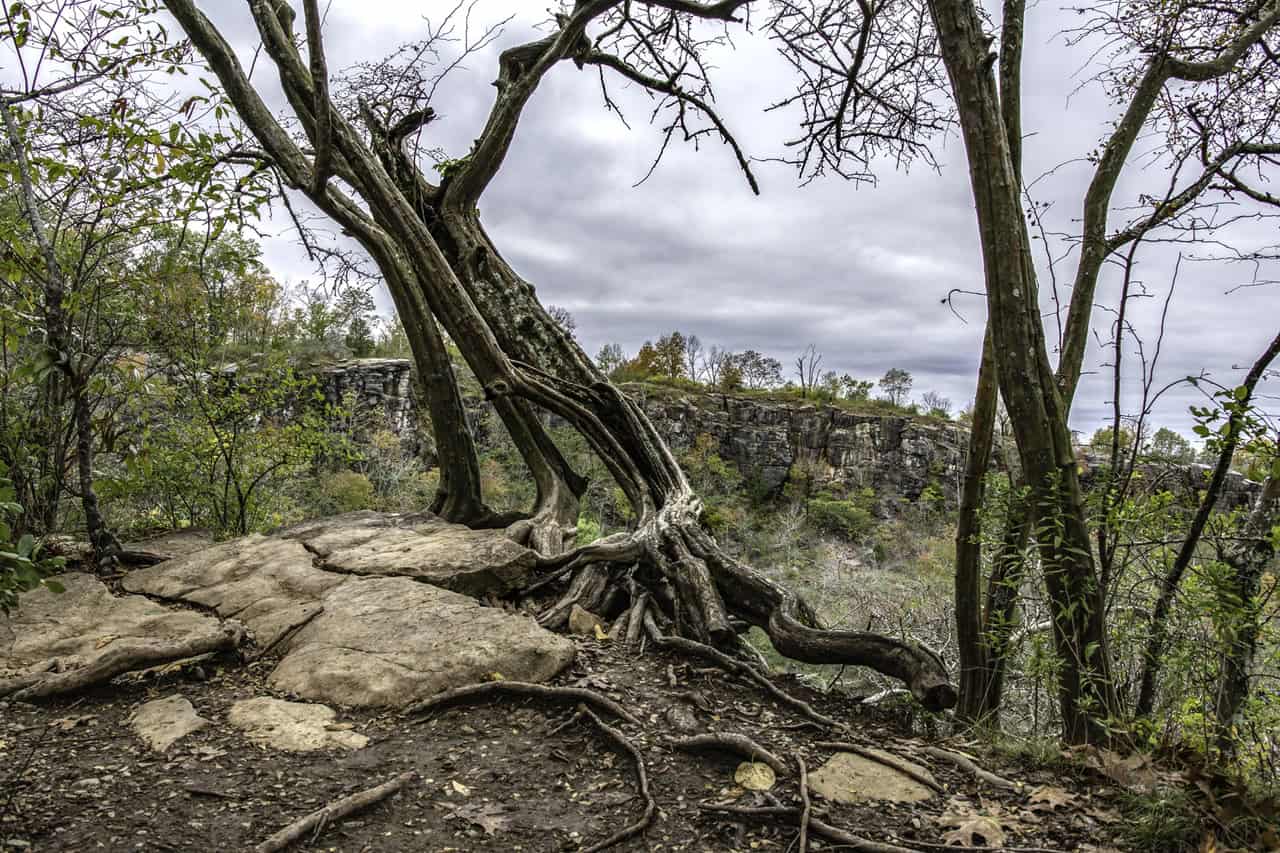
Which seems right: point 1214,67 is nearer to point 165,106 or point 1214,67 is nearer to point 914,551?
point 165,106

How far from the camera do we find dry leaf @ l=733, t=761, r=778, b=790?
8.10 feet

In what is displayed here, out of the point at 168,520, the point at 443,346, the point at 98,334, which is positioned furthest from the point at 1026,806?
the point at 168,520

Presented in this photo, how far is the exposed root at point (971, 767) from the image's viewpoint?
98.3 inches

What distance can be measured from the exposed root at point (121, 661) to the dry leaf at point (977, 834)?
10.7 ft

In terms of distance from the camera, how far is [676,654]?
385 cm

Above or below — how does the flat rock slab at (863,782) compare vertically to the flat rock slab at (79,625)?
above

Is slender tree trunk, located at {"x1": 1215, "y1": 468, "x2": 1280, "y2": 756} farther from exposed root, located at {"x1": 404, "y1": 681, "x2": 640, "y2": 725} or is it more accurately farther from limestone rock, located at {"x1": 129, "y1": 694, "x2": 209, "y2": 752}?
limestone rock, located at {"x1": 129, "y1": 694, "x2": 209, "y2": 752}

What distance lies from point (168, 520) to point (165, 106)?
4070 mm

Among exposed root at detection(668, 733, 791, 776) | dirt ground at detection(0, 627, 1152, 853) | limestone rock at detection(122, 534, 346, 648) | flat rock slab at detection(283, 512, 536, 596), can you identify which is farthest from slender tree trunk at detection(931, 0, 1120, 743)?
limestone rock at detection(122, 534, 346, 648)

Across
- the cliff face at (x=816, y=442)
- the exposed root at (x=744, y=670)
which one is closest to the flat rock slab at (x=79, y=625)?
the exposed root at (x=744, y=670)

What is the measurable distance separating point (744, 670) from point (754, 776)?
3.28 feet

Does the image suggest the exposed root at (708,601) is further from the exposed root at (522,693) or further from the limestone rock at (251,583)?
the limestone rock at (251,583)

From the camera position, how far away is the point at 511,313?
6.73 meters

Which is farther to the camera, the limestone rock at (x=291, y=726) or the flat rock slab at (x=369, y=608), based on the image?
the flat rock slab at (x=369, y=608)
